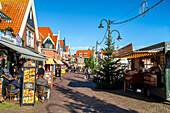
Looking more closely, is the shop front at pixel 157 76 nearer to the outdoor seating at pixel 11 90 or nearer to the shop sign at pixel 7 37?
the outdoor seating at pixel 11 90

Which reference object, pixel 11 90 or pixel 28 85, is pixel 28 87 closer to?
pixel 28 85

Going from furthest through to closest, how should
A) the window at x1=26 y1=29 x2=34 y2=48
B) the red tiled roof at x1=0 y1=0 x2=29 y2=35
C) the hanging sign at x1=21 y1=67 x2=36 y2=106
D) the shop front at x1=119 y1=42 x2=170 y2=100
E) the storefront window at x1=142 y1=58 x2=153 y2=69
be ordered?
the window at x1=26 y1=29 x2=34 y2=48
the red tiled roof at x1=0 y1=0 x2=29 y2=35
the storefront window at x1=142 y1=58 x2=153 y2=69
the shop front at x1=119 y1=42 x2=170 y2=100
the hanging sign at x1=21 y1=67 x2=36 y2=106

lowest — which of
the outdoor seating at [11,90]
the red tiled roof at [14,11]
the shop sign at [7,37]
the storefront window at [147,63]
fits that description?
the outdoor seating at [11,90]

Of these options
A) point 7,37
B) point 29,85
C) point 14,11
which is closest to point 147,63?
point 29,85

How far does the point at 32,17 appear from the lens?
59.7ft

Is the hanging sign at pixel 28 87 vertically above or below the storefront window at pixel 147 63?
below

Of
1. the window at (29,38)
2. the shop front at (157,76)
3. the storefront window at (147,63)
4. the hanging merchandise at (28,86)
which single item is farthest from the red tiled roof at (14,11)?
the storefront window at (147,63)

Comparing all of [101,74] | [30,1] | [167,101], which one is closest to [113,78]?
[101,74]

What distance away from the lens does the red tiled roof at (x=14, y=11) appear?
565 inches

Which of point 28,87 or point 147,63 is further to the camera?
point 147,63

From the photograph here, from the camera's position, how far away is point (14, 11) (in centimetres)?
1558

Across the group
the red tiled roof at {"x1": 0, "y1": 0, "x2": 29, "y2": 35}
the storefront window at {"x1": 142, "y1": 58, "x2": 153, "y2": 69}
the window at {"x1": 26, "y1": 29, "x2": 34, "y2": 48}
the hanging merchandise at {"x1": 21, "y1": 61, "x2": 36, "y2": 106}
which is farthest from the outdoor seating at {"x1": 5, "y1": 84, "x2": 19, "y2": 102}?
the storefront window at {"x1": 142, "y1": 58, "x2": 153, "y2": 69}

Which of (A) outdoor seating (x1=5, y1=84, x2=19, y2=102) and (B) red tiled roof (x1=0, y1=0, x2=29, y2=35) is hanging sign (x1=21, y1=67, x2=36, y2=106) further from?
(B) red tiled roof (x1=0, y1=0, x2=29, y2=35)

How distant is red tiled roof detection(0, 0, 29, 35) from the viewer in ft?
47.1
